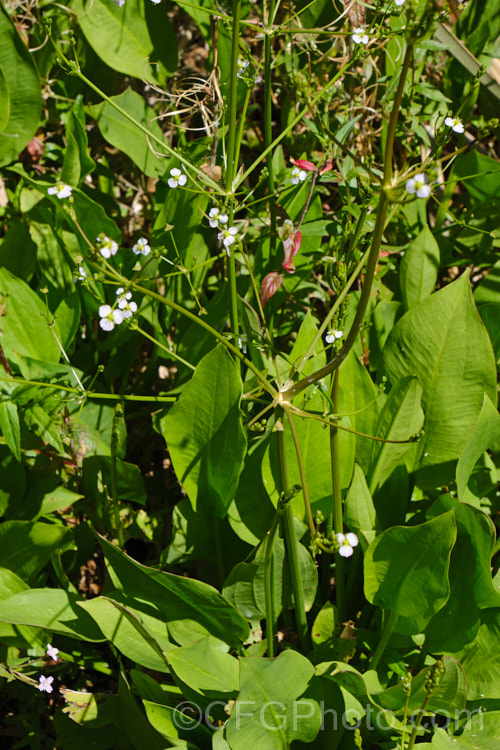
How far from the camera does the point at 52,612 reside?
1354 millimetres

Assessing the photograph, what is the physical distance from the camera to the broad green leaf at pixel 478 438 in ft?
4.22

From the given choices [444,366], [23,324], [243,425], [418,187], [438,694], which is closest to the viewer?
Answer: [418,187]

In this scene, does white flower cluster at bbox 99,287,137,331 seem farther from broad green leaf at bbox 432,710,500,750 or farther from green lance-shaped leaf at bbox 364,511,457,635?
broad green leaf at bbox 432,710,500,750

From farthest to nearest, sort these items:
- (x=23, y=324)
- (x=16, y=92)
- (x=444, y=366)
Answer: (x=16, y=92) → (x=23, y=324) → (x=444, y=366)

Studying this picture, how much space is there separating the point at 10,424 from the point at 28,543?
299mm

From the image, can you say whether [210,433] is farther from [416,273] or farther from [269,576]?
[416,273]

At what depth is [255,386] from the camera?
4.88 feet

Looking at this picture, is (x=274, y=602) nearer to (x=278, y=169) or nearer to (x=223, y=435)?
(x=223, y=435)

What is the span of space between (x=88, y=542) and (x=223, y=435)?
1.79 ft

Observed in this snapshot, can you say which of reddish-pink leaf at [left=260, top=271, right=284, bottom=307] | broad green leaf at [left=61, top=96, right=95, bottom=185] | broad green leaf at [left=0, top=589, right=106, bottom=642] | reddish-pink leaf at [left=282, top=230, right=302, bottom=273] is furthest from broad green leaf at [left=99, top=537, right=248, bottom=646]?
broad green leaf at [left=61, top=96, right=95, bottom=185]

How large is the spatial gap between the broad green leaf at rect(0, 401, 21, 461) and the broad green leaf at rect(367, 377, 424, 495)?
0.77 m

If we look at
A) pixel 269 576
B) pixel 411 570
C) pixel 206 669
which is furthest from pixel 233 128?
pixel 206 669

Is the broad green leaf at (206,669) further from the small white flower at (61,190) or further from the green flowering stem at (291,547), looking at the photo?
the small white flower at (61,190)

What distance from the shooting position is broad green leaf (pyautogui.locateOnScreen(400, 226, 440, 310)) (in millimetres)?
1745
